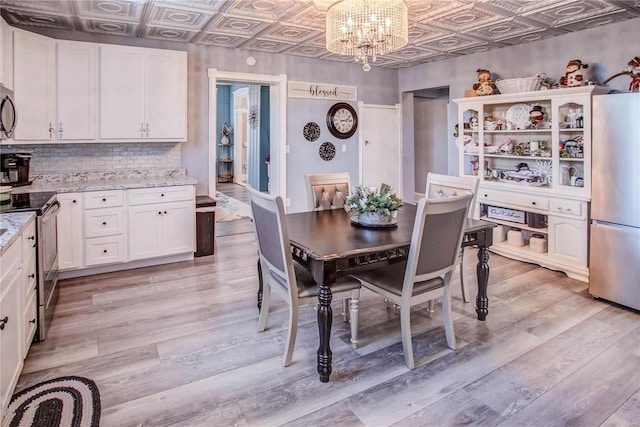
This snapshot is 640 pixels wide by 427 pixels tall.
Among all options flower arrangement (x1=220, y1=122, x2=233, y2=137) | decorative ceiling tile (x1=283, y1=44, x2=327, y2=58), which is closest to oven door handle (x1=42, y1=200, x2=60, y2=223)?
decorative ceiling tile (x1=283, y1=44, x2=327, y2=58)

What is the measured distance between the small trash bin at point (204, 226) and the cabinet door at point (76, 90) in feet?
4.33

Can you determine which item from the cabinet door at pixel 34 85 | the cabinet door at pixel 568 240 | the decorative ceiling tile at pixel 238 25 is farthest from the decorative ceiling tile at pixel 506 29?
the cabinet door at pixel 34 85

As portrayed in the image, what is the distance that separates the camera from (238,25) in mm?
4211

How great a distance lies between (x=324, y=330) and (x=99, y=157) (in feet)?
11.7

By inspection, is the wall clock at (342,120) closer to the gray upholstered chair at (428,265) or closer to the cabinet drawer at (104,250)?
the cabinet drawer at (104,250)

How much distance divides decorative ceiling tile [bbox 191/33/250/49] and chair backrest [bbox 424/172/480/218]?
2679 millimetres

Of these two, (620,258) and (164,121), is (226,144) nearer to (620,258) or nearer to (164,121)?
(164,121)

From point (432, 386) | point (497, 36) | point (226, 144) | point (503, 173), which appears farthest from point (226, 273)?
point (226, 144)

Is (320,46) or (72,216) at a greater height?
(320,46)

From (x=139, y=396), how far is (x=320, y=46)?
14.1 ft

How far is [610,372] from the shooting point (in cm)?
239

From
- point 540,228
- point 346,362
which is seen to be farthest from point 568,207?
point 346,362

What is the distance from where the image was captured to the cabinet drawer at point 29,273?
93.1 inches

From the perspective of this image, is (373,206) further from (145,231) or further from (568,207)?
(145,231)
